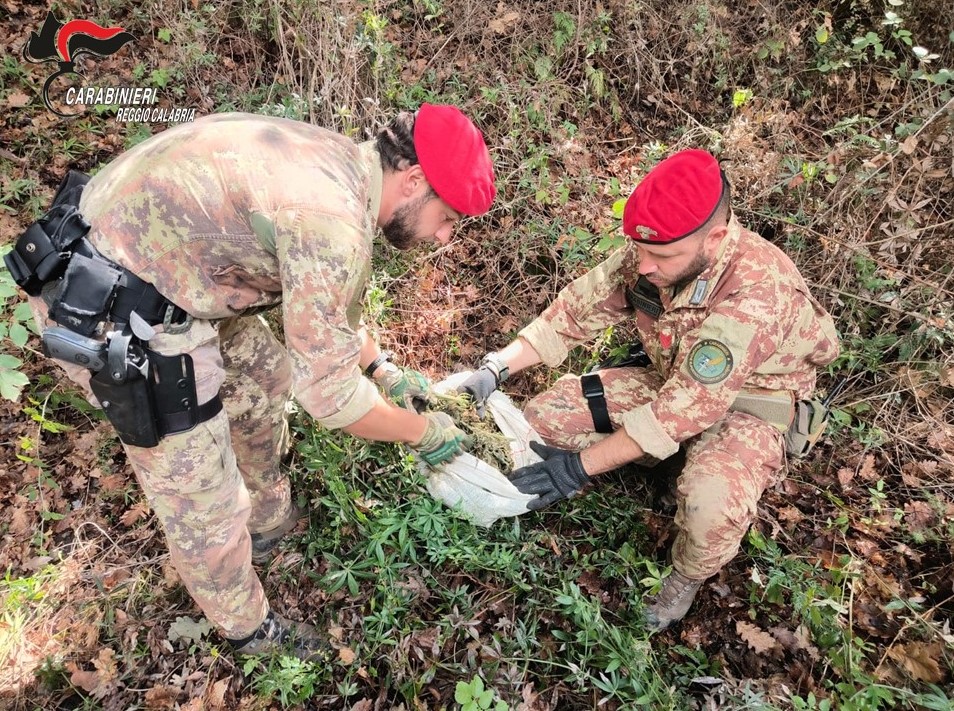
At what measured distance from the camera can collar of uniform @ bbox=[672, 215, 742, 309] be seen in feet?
9.49

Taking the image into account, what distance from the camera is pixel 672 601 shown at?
3.04 m

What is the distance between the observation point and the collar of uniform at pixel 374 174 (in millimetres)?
2295

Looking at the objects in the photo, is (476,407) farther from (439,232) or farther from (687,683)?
(687,683)

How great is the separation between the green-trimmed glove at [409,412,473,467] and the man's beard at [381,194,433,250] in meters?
0.85

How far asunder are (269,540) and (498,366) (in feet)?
5.16

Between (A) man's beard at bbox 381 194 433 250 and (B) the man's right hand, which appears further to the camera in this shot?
(B) the man's right hand

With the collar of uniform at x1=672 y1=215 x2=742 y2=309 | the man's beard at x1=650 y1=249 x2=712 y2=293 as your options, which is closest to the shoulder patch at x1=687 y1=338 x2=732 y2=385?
the collar of uniform at x1=672 y1=215 x2=742 y2=309

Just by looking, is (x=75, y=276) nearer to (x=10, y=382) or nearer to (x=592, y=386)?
(x=10, y=382)

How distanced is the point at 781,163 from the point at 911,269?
1182 millimetres

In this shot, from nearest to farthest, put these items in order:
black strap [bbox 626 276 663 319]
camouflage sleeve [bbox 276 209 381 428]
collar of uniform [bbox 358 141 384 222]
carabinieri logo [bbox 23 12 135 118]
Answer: camouflage sleeve [bbox 276 209 381 428] < collar of uniform [bbox 358 141 384 222] < black strap [bbox 626 276 663 319] < carabinieri logo [bbox 23 12 135 118]

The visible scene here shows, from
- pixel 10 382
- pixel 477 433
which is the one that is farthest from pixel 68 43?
pixel 477 433

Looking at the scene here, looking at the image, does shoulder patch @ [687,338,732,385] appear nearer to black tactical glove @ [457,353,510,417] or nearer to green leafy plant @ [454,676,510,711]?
black tactical glove @ [457,353,510,417]

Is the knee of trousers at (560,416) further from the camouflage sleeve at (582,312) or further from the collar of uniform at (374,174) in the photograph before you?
the collar of uniform at (374,174)

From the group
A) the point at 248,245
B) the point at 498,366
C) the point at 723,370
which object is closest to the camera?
the point at 248,245
